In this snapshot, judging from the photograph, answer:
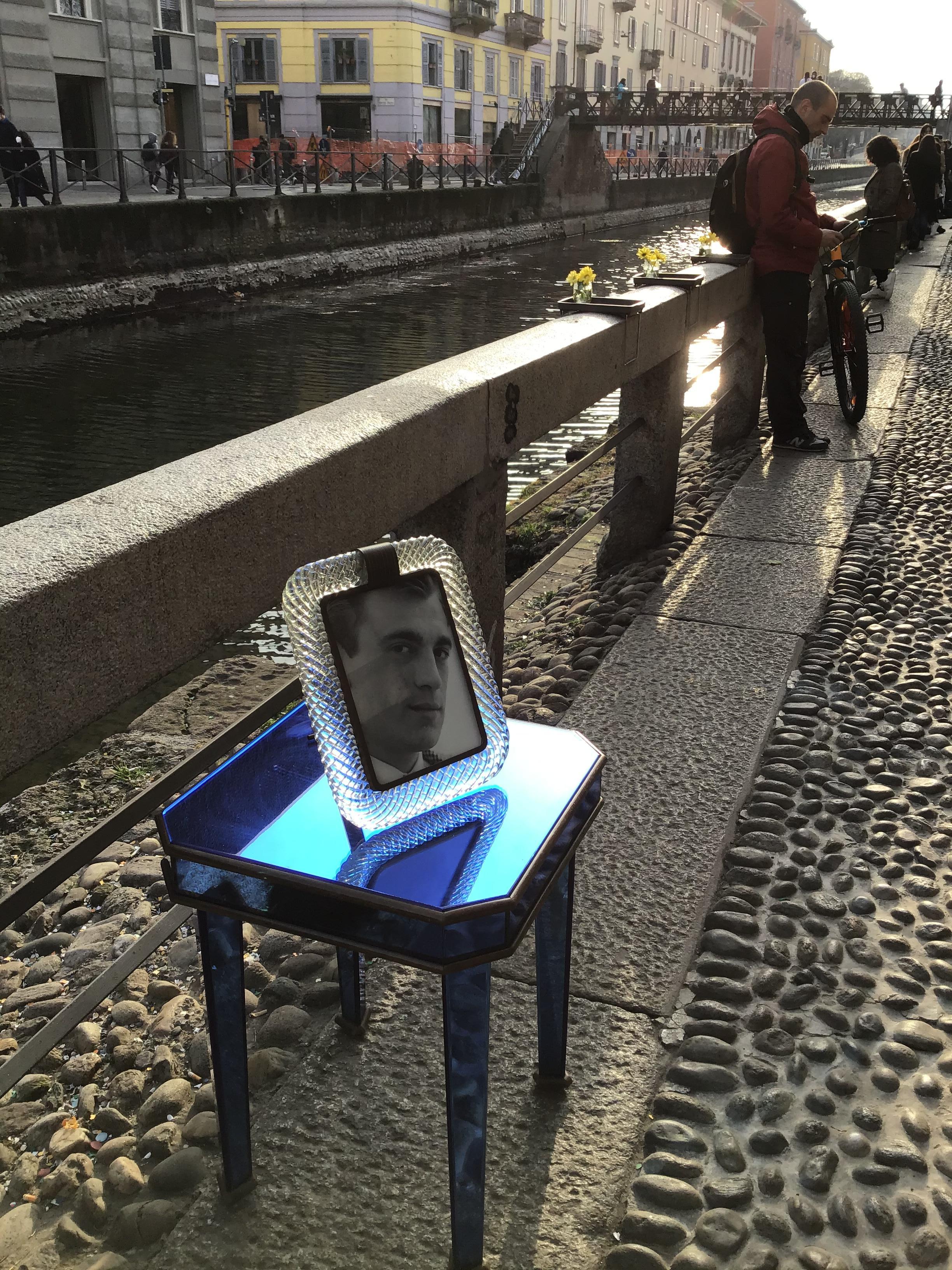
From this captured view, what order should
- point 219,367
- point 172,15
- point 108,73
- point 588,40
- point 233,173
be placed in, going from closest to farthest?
1. point 219,367
2. point 233,173
3. point 108,73
4. point 172,15
5. point 588,40

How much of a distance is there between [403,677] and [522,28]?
47.7 metres

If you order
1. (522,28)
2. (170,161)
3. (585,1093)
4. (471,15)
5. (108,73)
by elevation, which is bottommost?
(585,1093)

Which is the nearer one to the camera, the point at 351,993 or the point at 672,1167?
the point at 672,1167

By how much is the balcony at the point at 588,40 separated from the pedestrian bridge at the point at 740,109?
13.7 feet

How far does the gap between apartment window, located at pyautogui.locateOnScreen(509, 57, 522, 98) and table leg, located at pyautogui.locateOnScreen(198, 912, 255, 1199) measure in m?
47.7

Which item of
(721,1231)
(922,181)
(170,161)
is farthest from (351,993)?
(170,161)

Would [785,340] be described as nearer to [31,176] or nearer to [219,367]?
[219,367]

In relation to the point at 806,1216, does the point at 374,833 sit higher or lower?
higher

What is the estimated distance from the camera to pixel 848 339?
6.20 meters

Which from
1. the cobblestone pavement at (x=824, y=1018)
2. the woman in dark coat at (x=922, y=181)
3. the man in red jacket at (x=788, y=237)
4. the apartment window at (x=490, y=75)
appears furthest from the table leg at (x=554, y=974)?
the apartment window at (x=490, y=75)

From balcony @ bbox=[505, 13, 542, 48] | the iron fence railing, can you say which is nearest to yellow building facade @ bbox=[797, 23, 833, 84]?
balcony @ bbox=[505, 13, 542, 48]

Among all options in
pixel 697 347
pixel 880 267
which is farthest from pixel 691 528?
pixel 697 347

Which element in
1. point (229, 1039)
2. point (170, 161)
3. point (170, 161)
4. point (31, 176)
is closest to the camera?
point (229, 1039)

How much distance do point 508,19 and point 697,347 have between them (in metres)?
34.9
